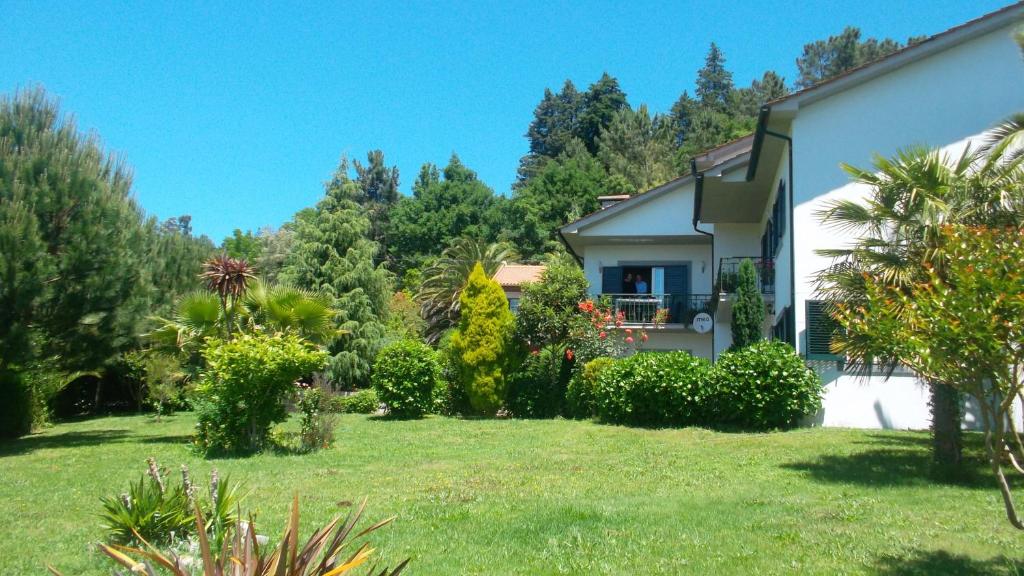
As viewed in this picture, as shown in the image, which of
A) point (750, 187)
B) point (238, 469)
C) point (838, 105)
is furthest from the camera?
point (750, 187)

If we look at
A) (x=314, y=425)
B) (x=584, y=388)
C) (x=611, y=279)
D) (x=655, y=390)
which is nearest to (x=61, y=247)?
(x=314, y=425)

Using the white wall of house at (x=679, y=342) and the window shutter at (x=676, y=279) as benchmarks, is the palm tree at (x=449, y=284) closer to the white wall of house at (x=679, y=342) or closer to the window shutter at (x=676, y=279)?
the window shutter at (x=676, y=279)

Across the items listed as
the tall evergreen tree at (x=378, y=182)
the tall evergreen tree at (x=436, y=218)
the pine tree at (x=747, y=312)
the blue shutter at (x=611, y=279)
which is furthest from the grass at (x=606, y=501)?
the tall evergreen tree at (x=378, y=182)

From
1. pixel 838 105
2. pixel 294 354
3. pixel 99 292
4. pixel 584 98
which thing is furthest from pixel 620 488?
pixel 584 98

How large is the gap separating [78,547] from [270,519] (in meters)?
1.72

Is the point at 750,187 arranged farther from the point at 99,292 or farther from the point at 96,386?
the point at 96,386

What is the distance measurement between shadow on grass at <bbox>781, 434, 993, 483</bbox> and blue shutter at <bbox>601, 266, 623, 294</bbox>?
14.4 meters

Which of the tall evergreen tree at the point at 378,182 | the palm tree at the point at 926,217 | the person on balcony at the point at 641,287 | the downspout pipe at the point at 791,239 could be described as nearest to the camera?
the palm tree at the point at 926,217

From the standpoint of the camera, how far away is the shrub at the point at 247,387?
13680 mm

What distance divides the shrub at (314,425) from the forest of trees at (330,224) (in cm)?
521

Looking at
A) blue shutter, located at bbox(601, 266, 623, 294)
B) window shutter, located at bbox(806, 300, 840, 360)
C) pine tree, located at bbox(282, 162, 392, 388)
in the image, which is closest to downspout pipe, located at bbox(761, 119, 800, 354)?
window shutter, located at bbox(806, 300, 840, 360)

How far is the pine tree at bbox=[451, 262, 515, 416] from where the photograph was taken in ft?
68.3

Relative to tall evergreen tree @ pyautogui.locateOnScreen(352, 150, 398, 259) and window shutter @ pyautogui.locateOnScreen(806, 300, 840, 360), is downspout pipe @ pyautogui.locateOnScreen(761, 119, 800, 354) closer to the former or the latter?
window shutter @ pyautogui.locateOnScreen(806, 300, 840, 360)

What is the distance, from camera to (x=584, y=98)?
73312mm
